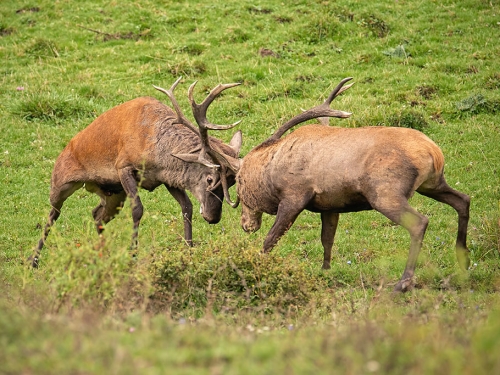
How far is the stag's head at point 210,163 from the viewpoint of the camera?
9.25m

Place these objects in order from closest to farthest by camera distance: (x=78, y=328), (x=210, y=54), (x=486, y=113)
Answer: (x=78, y=328) → (x=486, y=113) → (x=210, y=54)

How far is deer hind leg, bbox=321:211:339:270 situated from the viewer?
28.7 feet

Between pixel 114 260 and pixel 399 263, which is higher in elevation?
pixel 114 260

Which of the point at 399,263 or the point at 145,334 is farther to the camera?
the point at 399,263

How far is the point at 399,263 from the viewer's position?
340 inches

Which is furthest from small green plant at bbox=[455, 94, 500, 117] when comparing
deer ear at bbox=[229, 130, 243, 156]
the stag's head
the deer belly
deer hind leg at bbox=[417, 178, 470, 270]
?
the deer belly

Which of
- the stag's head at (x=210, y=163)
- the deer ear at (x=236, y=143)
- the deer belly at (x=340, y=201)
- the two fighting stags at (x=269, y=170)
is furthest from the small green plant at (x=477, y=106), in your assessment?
the deer belly at (x=340, y=201)

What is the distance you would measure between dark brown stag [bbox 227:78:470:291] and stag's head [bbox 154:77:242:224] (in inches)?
12.2

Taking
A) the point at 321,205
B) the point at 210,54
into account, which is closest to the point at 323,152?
the point at 321,205

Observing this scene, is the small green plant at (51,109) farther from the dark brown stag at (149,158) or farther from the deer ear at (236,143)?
the deer ear at (236,143)

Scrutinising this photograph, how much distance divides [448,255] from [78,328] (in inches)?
212

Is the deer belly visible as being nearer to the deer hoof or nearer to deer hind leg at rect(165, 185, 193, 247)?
the deer hoof

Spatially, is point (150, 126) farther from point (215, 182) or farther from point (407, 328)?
point (407, 328)

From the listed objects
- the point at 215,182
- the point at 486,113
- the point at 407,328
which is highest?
the point at 407,328
